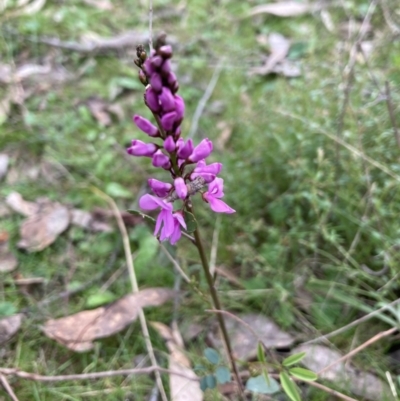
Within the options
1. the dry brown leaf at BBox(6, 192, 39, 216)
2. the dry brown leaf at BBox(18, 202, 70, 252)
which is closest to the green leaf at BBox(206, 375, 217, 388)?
the dry brown leaf at BBox(18, 202, 70, 252)

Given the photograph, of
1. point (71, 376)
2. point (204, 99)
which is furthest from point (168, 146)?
point (204, 99)

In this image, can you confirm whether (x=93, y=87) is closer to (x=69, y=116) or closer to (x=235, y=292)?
(x=69, y=116)

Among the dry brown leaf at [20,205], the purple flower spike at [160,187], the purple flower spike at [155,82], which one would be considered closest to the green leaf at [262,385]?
the purple flower spike at [160,187]

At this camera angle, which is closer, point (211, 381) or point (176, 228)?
point (176, 228)

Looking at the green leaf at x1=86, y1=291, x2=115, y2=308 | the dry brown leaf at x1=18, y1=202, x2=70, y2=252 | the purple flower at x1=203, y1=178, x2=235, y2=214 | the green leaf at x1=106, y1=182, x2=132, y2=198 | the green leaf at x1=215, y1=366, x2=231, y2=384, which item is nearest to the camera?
the purple flower at x1=203, y1=178, x2=235, y2=214

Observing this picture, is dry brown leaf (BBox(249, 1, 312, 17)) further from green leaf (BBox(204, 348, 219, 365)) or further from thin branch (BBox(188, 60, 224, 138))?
green leaf (BBox(204, 348, 219, 365))

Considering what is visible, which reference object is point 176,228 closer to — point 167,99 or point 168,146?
point 168,146

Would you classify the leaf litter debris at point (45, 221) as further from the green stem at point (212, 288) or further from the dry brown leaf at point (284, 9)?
the dry brown leaf at point (284, 9)
